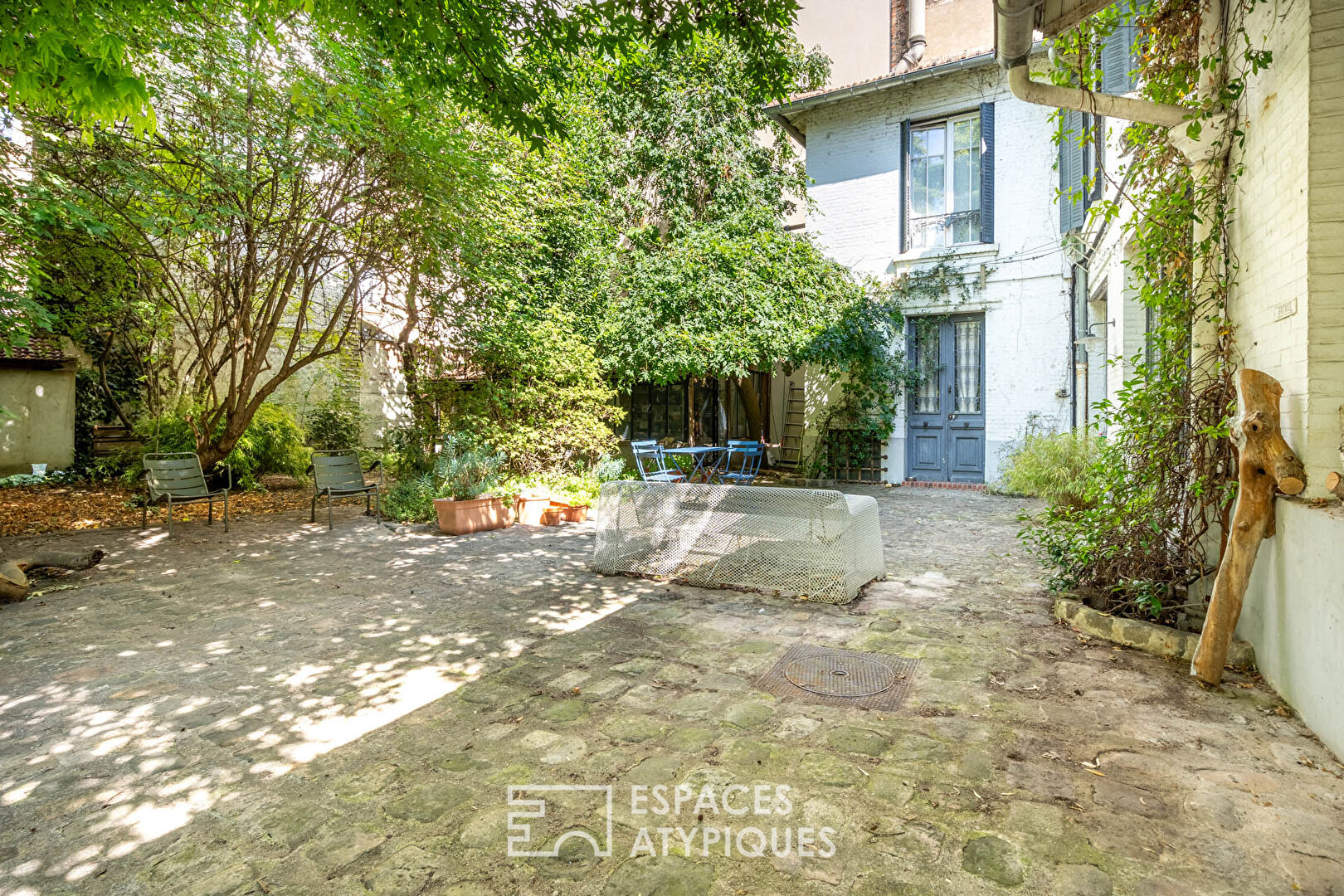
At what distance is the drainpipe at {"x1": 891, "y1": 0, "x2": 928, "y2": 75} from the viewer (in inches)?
478

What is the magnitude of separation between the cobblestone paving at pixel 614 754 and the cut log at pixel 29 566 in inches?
6.1

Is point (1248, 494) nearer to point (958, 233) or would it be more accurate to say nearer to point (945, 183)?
point (958, 233)

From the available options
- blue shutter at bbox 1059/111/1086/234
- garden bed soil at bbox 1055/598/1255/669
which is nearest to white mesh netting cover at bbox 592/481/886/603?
garden bed soil at bbox 1055/598/1255/669

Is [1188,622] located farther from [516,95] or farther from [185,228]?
[185,228]

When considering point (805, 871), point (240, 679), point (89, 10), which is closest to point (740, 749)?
point (805, 871)

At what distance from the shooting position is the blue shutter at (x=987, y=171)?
35.3 feet

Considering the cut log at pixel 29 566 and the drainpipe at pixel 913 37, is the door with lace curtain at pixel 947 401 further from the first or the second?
the cut log at pixel 29 566

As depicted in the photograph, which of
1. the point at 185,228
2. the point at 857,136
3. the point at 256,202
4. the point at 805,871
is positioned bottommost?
the point at 805,871

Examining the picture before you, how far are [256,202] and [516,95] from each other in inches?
201

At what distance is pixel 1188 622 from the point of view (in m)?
3.65

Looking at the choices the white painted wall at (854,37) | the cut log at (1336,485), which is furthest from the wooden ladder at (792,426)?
the cut log at (1336,485)

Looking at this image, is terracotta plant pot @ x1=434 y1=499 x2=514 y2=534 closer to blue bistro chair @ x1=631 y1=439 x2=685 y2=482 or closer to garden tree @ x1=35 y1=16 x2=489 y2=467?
blue bistro chair @ x1=631 y1=439 x2=685 y2=482

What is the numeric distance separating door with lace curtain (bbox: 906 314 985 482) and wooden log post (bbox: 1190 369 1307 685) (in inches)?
327

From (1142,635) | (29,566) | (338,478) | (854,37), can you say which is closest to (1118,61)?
(1142,635)
